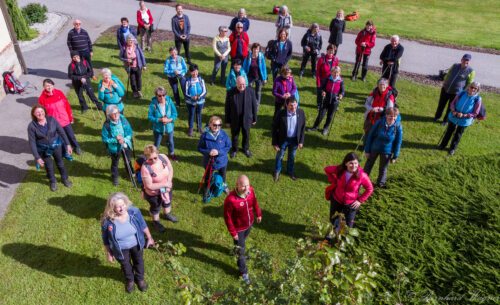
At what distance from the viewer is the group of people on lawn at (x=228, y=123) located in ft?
21.0

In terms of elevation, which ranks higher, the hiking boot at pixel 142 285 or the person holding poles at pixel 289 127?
the person holding poles at pixel 289 127

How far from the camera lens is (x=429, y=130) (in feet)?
37.3

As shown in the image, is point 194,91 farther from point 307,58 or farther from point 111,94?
point 307,58

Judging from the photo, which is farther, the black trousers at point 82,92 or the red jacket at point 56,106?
the black trousers at point 82,92

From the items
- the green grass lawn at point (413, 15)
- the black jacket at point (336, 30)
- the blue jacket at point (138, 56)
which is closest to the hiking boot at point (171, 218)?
the blue jacket at point (138, 56)

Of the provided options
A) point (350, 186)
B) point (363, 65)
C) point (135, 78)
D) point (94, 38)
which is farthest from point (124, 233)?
point (94, 38)

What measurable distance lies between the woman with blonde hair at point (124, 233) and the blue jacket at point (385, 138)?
203 inches

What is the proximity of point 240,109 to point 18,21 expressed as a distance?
486 inches

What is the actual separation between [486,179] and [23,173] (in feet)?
36.7

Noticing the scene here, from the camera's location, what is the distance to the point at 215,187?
8.35m

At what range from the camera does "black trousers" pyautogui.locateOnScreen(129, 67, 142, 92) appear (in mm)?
11835

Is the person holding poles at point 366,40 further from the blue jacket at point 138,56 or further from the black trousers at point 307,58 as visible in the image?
the blue jacket at point 138,56

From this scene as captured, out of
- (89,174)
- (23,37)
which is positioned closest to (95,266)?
(89,174)

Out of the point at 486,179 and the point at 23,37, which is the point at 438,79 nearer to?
the point at 486,179
